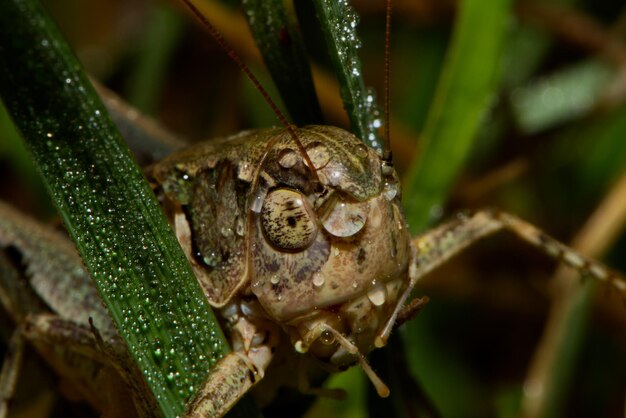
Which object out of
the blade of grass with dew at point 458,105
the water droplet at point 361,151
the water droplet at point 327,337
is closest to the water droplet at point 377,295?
the water droplet at point 327,337

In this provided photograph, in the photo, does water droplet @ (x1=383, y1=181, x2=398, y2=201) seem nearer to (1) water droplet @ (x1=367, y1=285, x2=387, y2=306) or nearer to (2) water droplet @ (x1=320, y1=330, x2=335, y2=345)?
(1) water droplet @ (x1=367, y1=285, x2=387, y2=306)

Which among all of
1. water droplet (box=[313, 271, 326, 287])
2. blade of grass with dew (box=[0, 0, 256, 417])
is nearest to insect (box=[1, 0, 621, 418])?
water droplet (box=[313, 271, 326, 287])

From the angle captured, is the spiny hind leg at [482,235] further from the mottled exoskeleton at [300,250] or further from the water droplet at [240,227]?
the water droplet at [240,227]

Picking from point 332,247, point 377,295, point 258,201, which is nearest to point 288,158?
point 258,201

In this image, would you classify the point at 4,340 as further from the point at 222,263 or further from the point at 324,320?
the point at 324,320

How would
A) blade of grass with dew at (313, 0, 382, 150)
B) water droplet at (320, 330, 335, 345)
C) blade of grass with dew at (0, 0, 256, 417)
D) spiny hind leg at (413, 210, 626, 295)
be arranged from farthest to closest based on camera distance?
1. spiny hind leg at (413, 210, 626, 295)
2. water droplet at (320, 330, 335, 345)
3. blade of grass with dew at (313, 0, 382, 150)
4. blade of grass with dew at (0, 0, 256, 417)

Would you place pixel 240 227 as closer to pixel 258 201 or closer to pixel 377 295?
pixel 258 201

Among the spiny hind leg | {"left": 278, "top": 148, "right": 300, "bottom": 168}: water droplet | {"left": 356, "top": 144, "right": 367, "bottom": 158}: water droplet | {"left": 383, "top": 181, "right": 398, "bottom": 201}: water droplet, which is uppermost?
{"left": 278, "top": 148, "right": 300, "bottom": 168}: water droplet
